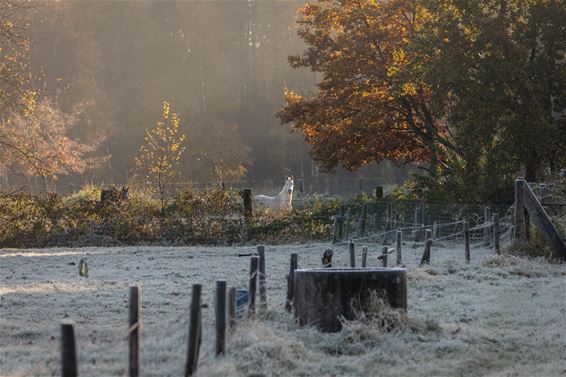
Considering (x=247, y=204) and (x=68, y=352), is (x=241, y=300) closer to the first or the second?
(x=68, y=352)

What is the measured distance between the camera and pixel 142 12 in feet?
248

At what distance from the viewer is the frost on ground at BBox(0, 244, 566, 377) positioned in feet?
32.2

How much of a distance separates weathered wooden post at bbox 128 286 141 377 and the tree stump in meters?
3.43

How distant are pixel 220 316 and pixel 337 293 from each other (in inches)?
90.8

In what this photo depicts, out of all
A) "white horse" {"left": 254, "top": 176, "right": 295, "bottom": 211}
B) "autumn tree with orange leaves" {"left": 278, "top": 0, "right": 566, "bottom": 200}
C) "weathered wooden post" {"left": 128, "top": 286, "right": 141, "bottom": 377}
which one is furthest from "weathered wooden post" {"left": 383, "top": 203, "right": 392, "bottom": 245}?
"weathered wooden post" {"left": 128, "top": 286, "right": 141, "bottom": 377}

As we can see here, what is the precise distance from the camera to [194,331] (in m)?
8.86

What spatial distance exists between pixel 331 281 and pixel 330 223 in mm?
19148

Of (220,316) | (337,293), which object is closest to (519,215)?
(337,293)

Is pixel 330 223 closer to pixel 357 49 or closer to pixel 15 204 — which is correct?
pixel 357 49

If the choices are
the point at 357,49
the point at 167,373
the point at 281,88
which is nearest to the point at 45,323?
the point at 167,373

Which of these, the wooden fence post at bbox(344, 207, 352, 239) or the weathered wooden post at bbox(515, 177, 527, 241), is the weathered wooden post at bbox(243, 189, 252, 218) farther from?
the weathered wooden post at bbox(515, 177, 527, 241)

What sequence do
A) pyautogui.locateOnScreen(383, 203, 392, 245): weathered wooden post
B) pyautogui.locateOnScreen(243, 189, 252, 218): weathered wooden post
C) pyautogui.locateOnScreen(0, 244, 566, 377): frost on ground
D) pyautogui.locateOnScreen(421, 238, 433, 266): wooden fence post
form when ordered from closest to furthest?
pyautogui.locateOnScreen(0, 244, 566, 377): frost on ground, pyautogui.locateOnScreen(421, 238, 433, 266): wooden fence post, pyautogui.locateOnScreen(383, 203, 392, 245): weathered wooden post, pyautogui.locateOnScreen(243, 189, 252, 218): weathered wooden post

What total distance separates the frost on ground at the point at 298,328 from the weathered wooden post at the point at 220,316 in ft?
0.53

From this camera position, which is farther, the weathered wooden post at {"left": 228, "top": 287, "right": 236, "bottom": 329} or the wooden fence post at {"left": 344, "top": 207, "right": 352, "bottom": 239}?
the wooden fence post at {"left": 344, "top": 207, "right": 352, "bottom": 239}
